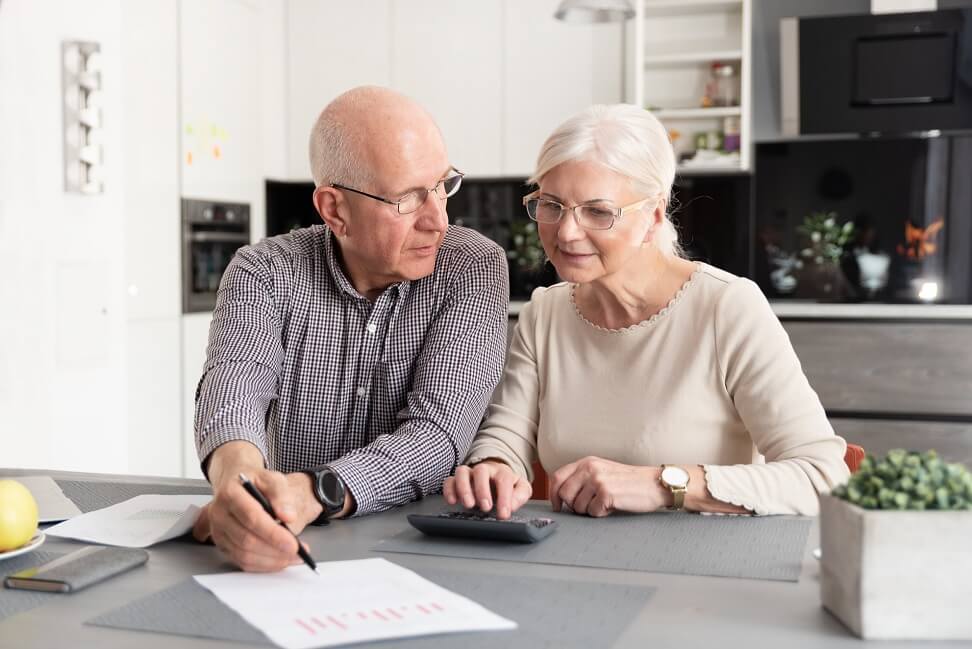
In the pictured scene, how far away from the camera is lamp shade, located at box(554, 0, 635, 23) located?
3713mm

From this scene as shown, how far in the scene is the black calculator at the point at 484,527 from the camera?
4.30 feet

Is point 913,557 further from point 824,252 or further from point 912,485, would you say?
point 824,252

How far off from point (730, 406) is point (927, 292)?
333cm

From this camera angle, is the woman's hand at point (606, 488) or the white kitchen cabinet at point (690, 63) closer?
the woman's hand at point (606, 488)

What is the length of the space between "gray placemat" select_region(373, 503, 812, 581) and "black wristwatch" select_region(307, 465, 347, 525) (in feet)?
0.32

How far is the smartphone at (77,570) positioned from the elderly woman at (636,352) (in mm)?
538

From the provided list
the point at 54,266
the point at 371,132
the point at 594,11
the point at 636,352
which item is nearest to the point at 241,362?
the point at 371,132

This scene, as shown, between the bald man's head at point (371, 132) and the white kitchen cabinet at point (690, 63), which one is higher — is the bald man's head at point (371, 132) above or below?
below

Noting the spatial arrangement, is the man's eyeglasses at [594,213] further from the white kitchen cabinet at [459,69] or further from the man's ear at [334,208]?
the white kitchen cabinet at [459,69]

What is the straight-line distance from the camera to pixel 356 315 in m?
1.89

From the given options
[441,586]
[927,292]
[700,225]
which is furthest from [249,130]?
[441,586]

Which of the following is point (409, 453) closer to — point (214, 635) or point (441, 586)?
point (441, 586)

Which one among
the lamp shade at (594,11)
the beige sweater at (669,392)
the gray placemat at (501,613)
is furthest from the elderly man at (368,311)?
the lamp shade at (594,11)

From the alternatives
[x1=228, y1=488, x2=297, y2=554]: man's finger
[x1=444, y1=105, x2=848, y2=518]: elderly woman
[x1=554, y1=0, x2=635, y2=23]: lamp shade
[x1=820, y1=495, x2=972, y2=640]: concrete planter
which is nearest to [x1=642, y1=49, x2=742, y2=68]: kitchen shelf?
[x1=554, y1=0, x2=635, y2=23]: lamp shade
